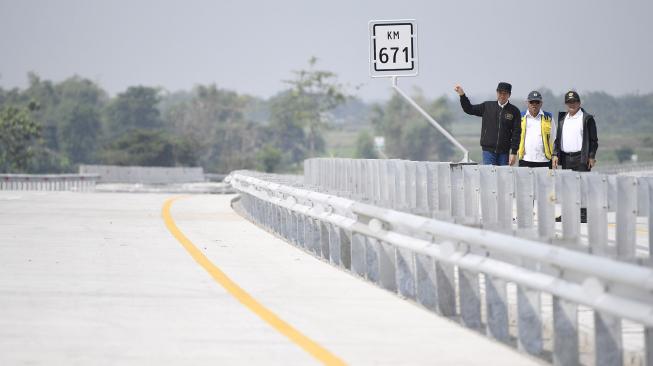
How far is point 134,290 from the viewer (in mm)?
14930

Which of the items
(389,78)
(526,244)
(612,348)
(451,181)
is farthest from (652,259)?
(389,78)

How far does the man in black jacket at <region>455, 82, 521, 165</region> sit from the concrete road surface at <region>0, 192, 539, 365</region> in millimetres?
3380

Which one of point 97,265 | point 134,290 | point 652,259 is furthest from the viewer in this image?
point 97,265

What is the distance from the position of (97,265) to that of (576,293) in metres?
8.94

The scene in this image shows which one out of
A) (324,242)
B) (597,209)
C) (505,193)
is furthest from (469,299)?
(324,242)

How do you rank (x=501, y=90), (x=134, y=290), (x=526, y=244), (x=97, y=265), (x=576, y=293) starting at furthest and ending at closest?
(x=501, y=90) → (x=97, y=265) → (x=134, y=290) → (x=526, y=244) → (x=576, y=293)

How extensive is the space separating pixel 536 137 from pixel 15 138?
132 meters

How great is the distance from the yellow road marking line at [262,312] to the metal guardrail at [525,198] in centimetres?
157

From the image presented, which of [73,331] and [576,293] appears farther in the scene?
A: [73,331]

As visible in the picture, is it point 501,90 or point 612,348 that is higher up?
point 501,90

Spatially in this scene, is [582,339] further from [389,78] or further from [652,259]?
[389,78]

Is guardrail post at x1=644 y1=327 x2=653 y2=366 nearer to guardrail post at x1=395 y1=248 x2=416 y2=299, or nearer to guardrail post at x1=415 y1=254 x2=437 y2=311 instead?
guardrail post at x1=415 y1=254 x2=437 y2=311

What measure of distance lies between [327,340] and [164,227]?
50.1 feet

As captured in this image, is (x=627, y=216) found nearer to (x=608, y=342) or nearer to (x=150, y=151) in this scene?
(x=608, y=342)
